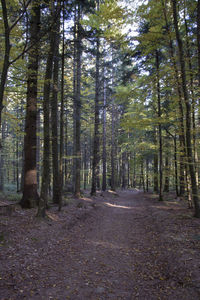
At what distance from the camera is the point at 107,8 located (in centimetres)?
624

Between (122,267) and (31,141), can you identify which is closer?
(122,267)

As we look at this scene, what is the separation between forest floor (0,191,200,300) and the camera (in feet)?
11.5

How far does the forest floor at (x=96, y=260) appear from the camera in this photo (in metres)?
3.50

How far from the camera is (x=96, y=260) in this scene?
4.88 metres

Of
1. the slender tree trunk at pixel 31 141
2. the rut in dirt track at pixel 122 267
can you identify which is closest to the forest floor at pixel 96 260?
the rut in dirt track at pixel 122 267

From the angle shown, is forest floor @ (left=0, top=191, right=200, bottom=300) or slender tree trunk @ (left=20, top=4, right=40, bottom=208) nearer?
forest floor @ (left=0, top=191, right=200, bottom=300)

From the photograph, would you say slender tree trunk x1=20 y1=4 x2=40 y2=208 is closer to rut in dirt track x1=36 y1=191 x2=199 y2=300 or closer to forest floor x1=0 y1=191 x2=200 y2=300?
forest floor x1=0 y1=191 x2=200 y2=300

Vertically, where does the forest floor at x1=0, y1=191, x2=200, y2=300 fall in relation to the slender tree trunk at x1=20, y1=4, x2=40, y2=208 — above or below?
below

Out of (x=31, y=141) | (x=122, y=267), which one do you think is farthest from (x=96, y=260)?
(x=31, y=141)

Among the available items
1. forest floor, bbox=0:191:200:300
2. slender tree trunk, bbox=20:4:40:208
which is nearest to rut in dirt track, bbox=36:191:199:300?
forest floor, bbox=0:191:200:300

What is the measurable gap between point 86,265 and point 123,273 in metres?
0.99

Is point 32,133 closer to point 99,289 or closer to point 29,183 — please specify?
point 29,183

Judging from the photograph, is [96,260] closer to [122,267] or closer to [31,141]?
[122,267]

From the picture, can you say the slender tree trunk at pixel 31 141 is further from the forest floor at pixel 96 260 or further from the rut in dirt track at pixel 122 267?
the rut in dirt track at pixel 122 267
